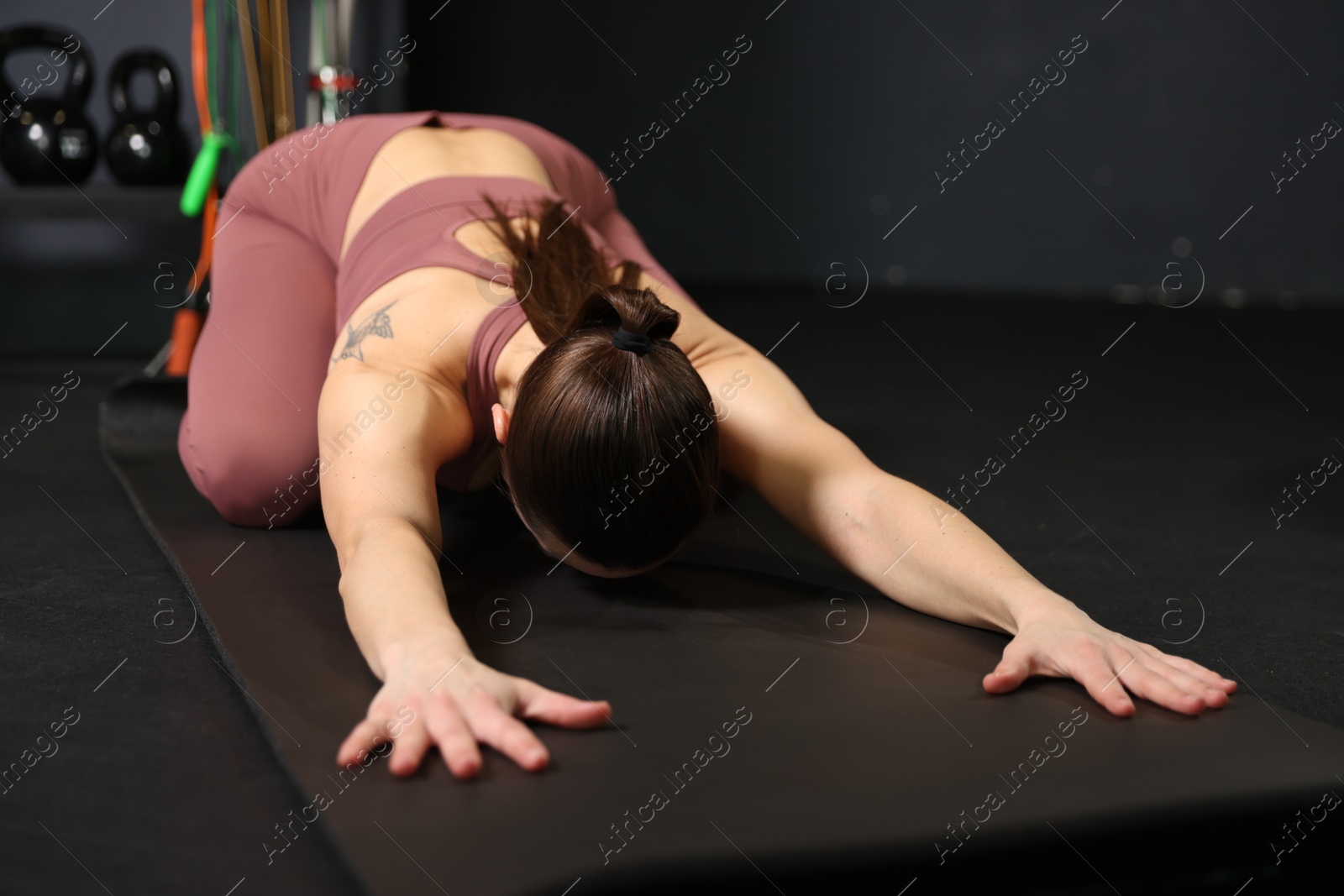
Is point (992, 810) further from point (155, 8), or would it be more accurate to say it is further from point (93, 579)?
point (155, 8)

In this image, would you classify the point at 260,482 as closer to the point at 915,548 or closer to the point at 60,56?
the point at 915,548

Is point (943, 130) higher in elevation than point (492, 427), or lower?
higher

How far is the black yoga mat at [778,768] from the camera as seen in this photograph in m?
0.93

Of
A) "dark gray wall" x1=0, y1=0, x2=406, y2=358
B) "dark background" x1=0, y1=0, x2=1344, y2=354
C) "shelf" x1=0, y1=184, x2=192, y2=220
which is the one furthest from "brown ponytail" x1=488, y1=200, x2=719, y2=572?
"dark background" x1=0, y1=0, x2=1344, y2=354

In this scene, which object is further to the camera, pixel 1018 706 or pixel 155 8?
pixel 155 8

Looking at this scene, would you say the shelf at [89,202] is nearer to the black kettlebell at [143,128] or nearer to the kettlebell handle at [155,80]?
the black kettlebell at [143,128]

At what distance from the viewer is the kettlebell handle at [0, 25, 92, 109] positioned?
296 cm

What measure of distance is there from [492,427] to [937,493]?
858mm

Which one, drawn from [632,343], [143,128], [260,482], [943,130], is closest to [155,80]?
[143,128]

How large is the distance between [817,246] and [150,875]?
16.3ft

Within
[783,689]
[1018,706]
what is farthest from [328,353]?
[1018,706]

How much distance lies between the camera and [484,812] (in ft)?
3.08

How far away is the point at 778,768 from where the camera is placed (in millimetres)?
1046

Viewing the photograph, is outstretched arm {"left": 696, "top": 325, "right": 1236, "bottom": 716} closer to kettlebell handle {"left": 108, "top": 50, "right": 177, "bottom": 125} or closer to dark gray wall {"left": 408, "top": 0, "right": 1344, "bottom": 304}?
kettlebell handle {"left": 108, "top": 50, "right": 177, "bottom": 125}
